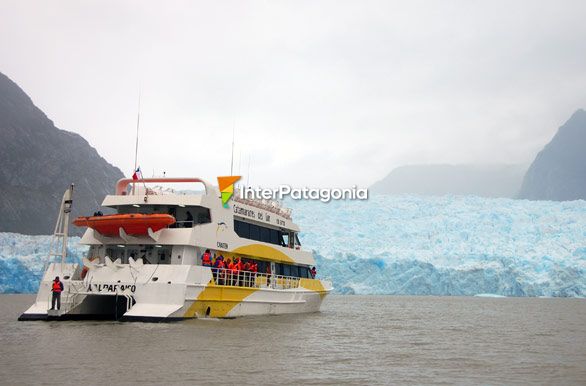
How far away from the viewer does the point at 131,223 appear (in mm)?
19125

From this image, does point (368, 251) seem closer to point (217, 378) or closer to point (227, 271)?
point (227, 271)

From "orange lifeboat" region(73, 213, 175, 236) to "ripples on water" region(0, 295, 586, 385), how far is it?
276 centimetres

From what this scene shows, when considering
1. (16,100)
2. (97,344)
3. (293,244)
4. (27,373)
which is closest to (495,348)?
(97,344)

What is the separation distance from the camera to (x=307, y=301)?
85.3ft

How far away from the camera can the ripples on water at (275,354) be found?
1089cm

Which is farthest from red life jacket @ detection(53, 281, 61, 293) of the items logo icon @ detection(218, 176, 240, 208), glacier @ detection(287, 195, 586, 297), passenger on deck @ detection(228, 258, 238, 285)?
glacier @ detection(287, 195, 586, 297)

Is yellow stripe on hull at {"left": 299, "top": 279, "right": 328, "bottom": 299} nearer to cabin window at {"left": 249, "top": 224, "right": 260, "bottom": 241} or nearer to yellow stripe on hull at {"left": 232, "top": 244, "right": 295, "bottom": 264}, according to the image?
yellow stripe on hull at {"left": 232, "top": 244, "right": 295, "bottom": 264}

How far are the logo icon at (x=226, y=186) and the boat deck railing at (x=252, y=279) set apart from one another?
2.22 metres

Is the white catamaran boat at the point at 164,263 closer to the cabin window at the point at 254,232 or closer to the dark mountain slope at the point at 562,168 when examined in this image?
the cabin window at the point at 254,232

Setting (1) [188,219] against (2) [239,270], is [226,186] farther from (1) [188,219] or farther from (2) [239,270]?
(2) [239,270]

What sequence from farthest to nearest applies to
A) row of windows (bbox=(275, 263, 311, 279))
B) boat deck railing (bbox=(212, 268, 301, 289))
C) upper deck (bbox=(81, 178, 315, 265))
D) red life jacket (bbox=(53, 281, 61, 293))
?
row of windows (bbox=(275, 263, 311, 279)) → boat deck railing (bbox=(212, 268, 301, 289)) → upper deck (bbox=(81, 178, 315, 265)) → red life jacket (bbox=(53, 281, 61, 293))

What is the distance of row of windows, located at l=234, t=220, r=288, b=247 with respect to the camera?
22.6 metres

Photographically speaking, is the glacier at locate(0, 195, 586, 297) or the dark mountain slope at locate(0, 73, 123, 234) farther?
the dark mountain slope at locate(0, 73, 123, 234)

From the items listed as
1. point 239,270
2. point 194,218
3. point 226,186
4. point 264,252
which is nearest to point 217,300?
point 239,270
